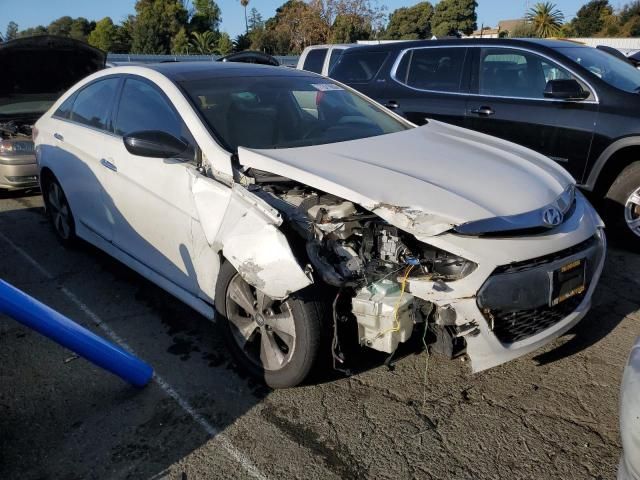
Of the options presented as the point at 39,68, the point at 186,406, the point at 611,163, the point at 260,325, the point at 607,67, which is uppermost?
the point at 607,67

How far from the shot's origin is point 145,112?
151 inches

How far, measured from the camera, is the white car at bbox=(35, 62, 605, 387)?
8.47 feet

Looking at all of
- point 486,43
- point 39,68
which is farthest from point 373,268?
point 39,68

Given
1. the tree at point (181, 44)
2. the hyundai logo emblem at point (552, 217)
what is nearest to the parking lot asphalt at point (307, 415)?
the hyundai logo emblem at point (552, 217)

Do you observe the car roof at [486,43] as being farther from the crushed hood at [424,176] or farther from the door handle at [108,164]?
the door handle at [108,164]

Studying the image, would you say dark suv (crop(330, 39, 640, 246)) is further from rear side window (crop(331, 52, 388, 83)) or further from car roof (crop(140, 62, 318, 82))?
car roof (crop(140, 62, 318, 82))

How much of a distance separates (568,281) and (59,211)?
4266 millimetres

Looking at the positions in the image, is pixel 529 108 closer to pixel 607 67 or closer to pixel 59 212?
pixel 607 67

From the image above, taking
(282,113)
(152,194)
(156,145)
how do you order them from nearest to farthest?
(156,145) → (152,194) → (282,113)

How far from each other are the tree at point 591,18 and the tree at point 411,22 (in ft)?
50.2

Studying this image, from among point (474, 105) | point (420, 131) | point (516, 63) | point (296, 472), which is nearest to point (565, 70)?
point (516, 63)

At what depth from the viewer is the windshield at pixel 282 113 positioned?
3.47 m

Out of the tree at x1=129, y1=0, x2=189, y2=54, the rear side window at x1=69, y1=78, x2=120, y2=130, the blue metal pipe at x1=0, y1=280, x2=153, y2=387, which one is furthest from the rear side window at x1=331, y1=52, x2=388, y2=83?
the tree at x1=129, y1=0, x2=189, y2=54

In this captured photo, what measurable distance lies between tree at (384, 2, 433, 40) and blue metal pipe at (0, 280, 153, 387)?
212 feet
